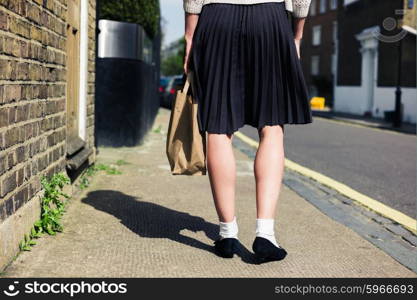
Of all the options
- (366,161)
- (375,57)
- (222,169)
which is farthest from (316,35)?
(222,169)

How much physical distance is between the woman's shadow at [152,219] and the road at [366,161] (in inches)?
79.9

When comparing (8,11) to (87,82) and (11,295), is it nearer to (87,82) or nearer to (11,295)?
(11,295)

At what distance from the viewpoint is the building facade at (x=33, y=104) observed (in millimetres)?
3229

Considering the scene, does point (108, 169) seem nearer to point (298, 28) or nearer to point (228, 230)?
point (228, 230)

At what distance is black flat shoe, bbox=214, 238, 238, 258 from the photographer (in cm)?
360

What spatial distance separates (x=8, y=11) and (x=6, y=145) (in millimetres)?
618

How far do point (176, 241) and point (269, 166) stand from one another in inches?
29.4

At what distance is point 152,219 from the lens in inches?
184

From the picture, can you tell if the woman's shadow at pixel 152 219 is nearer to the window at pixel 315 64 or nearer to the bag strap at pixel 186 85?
the bag strap at pixel 186 85

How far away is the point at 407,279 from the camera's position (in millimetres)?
3359

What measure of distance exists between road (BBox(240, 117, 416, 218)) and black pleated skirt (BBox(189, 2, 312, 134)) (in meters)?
2.47

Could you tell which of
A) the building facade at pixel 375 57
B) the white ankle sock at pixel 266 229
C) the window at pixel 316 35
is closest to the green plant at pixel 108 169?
the white ankle sock at pixel 266 229

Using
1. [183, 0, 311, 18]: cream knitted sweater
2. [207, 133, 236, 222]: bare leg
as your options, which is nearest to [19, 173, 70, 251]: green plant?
[207, 133, 236, 222]: bare leg

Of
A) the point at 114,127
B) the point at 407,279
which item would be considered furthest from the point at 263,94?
→ the point at 114,127
